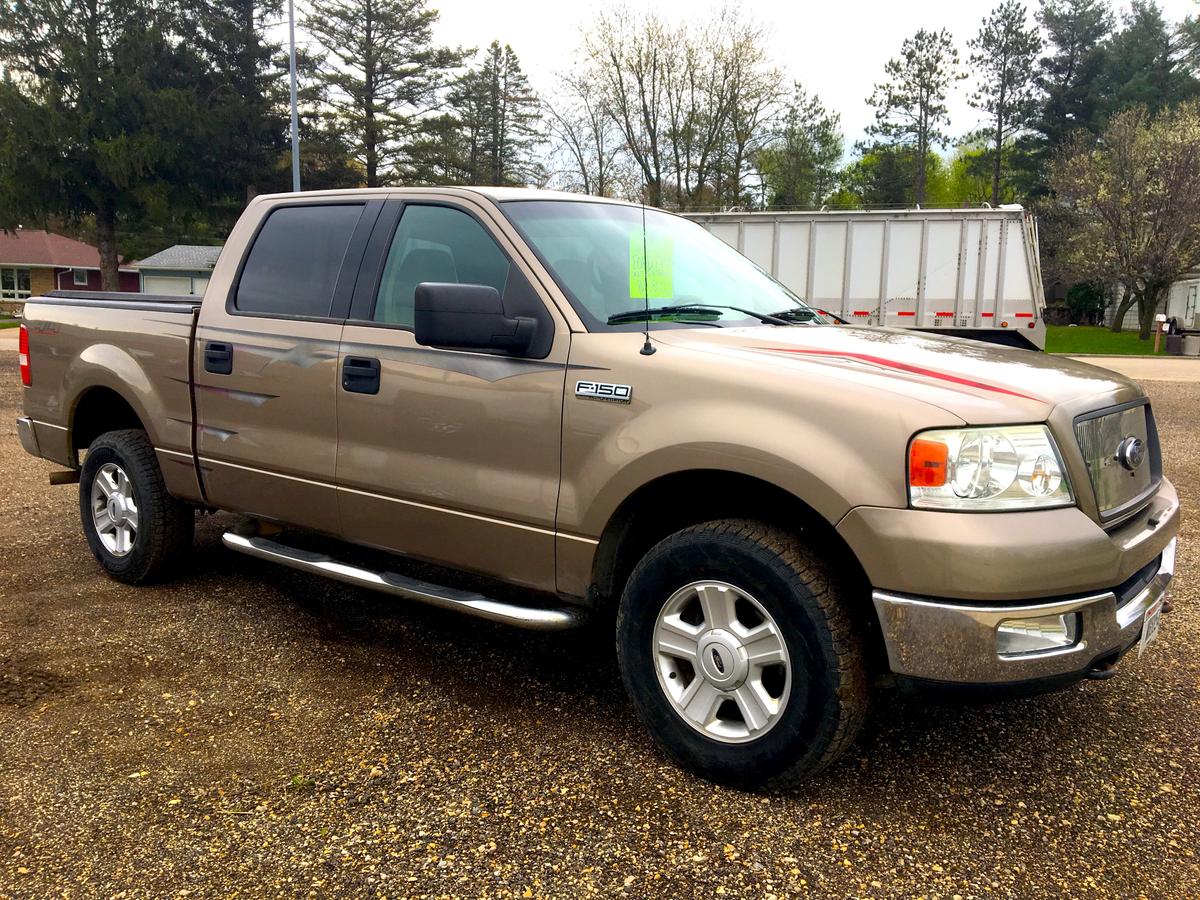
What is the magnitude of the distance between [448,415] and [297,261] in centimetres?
130

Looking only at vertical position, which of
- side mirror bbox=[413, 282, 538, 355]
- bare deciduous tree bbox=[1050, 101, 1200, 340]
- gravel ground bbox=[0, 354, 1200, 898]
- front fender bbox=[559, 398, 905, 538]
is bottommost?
gravel ground bbox=[0, 354, 1200, 898]

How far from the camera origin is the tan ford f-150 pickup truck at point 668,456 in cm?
263

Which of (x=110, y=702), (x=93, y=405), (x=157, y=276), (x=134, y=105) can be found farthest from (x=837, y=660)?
(x=157, y=276)

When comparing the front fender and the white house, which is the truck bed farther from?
the white house

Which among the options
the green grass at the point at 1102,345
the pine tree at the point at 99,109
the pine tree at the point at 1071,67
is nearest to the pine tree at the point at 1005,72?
the pine tree at the point at 1071,67

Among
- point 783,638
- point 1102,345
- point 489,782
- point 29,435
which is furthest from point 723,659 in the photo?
point 1102,345

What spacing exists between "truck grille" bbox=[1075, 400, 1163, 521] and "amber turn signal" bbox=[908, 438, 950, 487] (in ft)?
1.51

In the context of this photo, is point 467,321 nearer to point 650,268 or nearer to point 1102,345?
point 650,268

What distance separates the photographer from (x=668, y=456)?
2.99 m

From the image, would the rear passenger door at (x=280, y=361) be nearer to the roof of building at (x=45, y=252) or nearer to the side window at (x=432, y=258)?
the side window at (x=432, y=258)

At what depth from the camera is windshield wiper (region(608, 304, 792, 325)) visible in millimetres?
3436

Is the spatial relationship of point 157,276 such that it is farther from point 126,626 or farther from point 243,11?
point 126,626

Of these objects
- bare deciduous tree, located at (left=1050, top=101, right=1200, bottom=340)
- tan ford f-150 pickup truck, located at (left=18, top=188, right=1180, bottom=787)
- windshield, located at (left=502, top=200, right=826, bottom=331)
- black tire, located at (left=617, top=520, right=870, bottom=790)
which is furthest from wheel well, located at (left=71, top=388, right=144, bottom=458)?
bare deciduous tree, located at (left=1050, top=101, right=1200, bottom=340)

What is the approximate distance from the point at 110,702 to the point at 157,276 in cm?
6073
